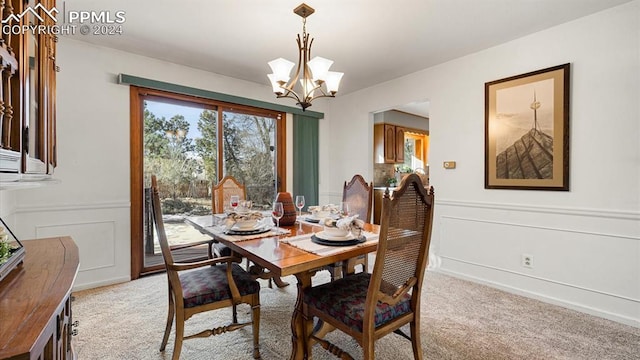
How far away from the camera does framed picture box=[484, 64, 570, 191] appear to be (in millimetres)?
2449

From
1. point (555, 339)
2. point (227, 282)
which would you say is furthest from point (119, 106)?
point (555, 339)

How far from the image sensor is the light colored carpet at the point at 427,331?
179 centimetres

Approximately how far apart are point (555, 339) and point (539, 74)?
213 centimetres

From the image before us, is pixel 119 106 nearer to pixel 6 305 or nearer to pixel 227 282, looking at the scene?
pixel 227 282

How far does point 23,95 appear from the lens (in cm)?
96

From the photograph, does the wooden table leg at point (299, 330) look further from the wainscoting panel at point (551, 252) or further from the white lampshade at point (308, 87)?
the wainscoting panel at point (551, 252)

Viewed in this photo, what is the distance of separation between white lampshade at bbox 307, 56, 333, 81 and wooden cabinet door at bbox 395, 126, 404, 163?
345 cm

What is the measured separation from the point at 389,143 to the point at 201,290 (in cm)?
426

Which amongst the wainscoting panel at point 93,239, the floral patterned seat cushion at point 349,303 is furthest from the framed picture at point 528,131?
the wainscoting panel at point 93,239

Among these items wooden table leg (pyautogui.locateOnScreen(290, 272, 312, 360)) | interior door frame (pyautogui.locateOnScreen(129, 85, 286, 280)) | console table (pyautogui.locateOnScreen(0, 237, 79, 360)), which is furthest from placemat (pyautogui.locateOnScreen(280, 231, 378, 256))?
interior door frame (pyautogui.locateOnScreen(129, 85, 286, 280))

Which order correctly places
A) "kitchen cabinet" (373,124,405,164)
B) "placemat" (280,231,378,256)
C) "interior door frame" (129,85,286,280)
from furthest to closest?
1. "kitchen cabinet" (373,124,405,164)
2. "interior door frame" (129,85,286,280)
3. "placemat" (280,231,378,256)

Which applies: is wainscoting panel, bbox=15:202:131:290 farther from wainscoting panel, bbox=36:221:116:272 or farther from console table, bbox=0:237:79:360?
console table, bbox=0:237:79:360

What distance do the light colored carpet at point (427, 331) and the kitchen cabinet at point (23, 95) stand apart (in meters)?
1.29

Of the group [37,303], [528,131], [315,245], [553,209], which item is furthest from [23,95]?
[553,209]
